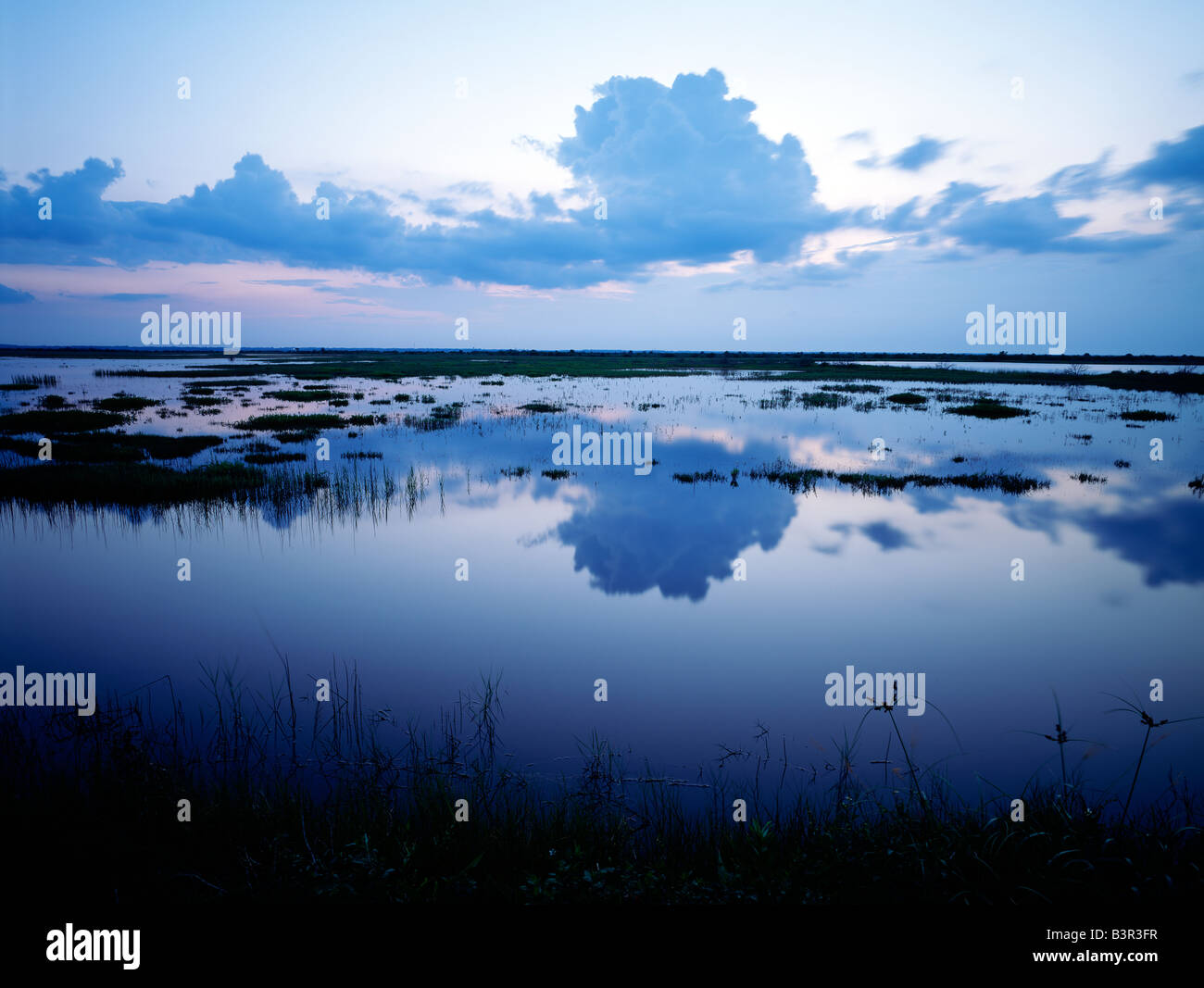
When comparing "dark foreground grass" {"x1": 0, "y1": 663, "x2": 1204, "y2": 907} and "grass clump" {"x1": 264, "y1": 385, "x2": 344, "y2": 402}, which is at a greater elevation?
"grass clump" {"x1": 264, "y1": 385, "x2": 344, "y2": 402}

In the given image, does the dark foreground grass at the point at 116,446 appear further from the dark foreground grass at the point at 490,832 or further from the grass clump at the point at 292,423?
the dark foreground grass at the point at 490,832

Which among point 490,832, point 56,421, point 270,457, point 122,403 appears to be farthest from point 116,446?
point 490,832

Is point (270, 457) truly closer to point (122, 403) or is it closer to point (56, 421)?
point (56, 421)

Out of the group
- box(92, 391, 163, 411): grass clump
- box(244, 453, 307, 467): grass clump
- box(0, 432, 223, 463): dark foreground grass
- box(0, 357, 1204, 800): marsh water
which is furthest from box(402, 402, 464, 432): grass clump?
box(92, 391, 163, 411): grass clump

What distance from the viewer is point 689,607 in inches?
456

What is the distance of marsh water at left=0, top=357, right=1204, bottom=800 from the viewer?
7.73m

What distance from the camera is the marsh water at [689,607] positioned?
7.73 meters

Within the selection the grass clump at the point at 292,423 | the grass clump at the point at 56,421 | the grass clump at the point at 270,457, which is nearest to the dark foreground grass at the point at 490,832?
the grass clump at the point at 270,457

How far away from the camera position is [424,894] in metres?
4.27

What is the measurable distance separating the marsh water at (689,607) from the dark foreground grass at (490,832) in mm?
745

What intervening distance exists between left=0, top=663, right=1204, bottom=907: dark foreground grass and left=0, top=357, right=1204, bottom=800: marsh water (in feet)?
2.44

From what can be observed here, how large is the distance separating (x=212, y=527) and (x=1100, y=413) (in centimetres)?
5246

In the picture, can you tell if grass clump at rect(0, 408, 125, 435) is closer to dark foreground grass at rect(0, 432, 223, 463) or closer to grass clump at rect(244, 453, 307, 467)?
dark foreground grass at rect(0, 432, 223, 463)
